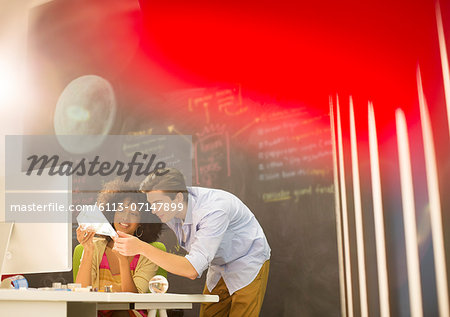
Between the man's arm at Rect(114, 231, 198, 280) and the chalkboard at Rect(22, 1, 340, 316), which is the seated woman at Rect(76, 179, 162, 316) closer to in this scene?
the man's arm at Rect(114, 231, 198, 280)

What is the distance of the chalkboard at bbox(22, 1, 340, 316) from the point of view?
3049 mm

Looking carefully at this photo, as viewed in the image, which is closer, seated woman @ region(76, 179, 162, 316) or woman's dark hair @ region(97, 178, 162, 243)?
seated woman @ region(76, 179, 162, 316)

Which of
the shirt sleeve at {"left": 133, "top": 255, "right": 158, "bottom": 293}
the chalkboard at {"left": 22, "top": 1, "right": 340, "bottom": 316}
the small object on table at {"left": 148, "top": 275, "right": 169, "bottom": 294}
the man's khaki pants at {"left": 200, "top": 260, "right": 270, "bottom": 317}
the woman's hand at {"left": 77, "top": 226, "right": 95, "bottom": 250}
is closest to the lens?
the small object on table at {"left": 148, "top": 275, "right": 169, "bottom": 294}

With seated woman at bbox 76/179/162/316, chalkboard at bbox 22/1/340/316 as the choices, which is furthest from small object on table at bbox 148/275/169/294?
chalkboard at bbox 22/1/340/316

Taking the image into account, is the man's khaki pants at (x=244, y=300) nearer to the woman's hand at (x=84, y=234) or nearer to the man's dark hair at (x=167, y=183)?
the man's dark hair at (x=167, y=183)

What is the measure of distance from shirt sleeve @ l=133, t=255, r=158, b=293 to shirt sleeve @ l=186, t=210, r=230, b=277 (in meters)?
0.28

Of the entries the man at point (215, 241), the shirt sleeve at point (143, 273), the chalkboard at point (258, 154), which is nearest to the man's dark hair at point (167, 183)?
the man at point (215, 241)

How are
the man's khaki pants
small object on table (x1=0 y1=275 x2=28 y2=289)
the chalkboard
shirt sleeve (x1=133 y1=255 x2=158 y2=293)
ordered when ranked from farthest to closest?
the chalkboard < the man's khaki pants < shirt sleeve (x1=133 y1=255 x2=158 y2=293) < small object on table (x1=0 y1=275 x2=28 y2=289)

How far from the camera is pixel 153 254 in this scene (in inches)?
84.4

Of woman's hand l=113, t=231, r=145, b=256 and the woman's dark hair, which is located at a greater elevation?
the woman's dark hair

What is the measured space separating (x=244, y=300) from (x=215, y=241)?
0.56m

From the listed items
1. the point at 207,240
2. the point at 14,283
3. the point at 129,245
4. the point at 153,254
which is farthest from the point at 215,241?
the point at 14,283

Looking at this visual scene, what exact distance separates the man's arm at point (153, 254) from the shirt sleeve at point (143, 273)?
12.0 inches

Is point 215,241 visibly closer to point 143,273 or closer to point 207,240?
point 207,240
